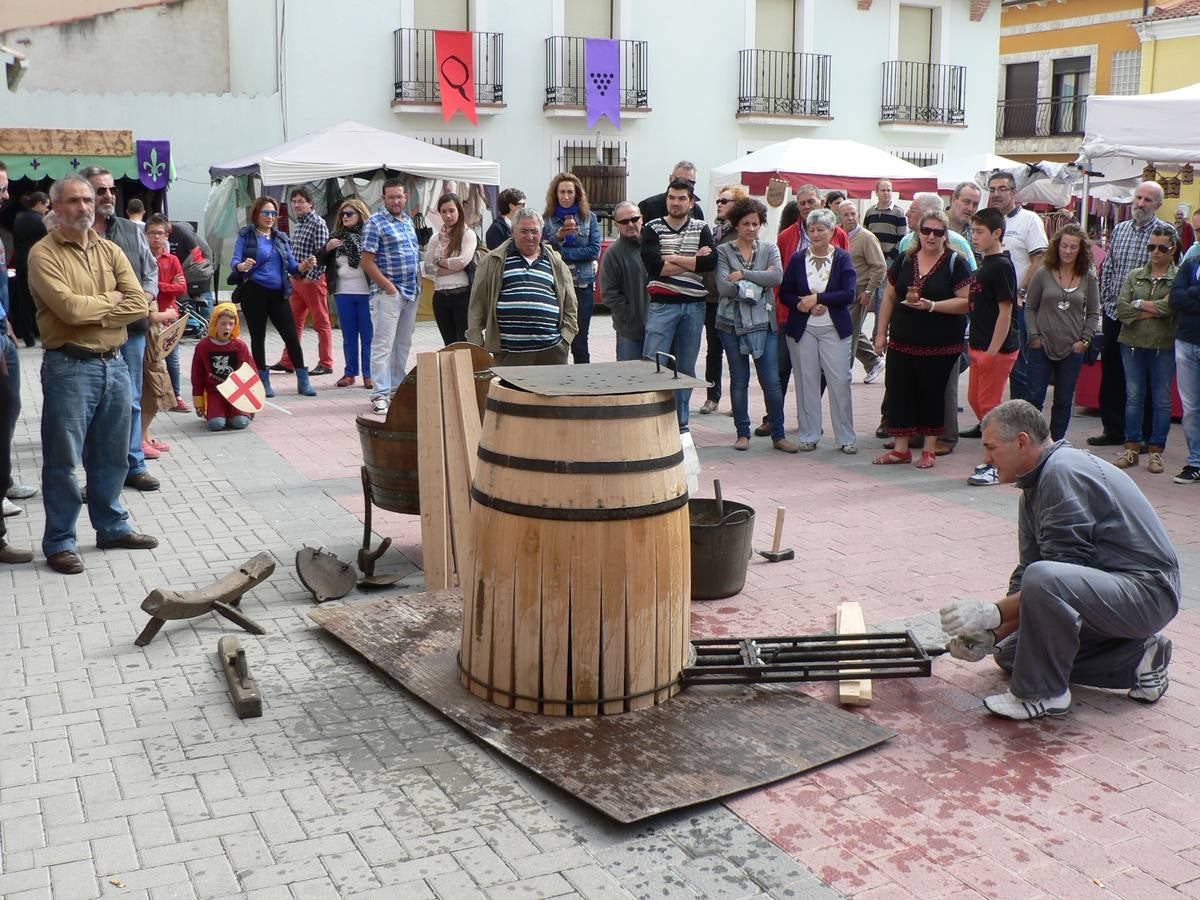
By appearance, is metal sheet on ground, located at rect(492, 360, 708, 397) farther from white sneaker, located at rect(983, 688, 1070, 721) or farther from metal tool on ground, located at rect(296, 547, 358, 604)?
metal tool on ground, located at rect(296, 547, 358, 604)

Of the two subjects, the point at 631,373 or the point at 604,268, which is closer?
the point at 631,373

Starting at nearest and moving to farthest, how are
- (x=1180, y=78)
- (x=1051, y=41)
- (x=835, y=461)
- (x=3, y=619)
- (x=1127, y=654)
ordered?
(x=1127, y=654) < (x=3, y=619) < (x=835, y=461) < (x=1180, y=78) < (x=1051, y=41)

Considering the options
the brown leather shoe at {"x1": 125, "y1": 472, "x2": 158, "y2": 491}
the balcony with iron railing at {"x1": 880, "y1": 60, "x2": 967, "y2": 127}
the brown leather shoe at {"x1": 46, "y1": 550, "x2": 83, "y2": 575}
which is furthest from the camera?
the balcony with iron railing at {"x1": 880, "y1": 60, "x2": 967, "y2": 127}

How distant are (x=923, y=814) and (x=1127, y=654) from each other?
1313 mm

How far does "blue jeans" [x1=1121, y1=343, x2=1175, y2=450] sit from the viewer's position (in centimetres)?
904

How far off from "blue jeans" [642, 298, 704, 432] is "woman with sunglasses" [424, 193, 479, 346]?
227 centimetres

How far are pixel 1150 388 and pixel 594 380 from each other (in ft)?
20.4

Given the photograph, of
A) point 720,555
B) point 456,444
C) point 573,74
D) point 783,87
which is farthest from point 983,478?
point 783,87

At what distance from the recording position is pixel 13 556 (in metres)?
6.52

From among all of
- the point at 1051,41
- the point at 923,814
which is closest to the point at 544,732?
the point at 923,814

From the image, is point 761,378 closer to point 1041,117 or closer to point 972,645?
point 972,645

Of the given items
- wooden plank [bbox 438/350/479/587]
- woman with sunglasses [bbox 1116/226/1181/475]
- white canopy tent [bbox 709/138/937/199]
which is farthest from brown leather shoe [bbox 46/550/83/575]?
white canopy tent [bbox 709/138/937/199]

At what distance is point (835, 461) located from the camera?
931 cm

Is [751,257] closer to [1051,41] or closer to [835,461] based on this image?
[835,461]
